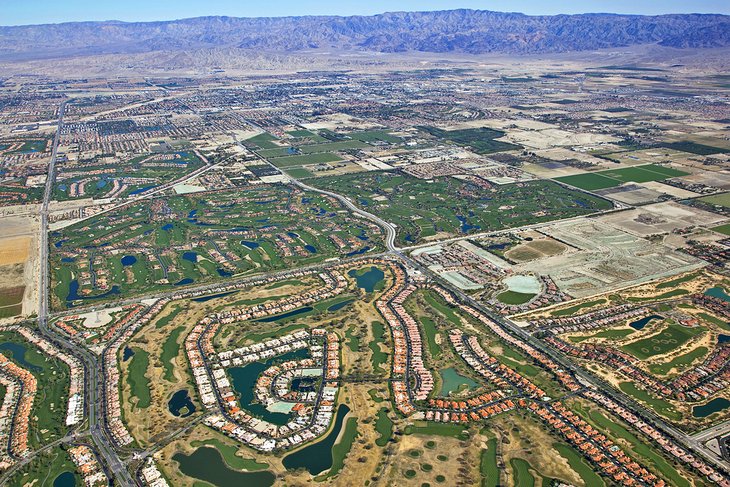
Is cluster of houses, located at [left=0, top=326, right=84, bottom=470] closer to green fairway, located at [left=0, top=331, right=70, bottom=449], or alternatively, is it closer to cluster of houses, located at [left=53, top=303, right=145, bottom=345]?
green fairway, located at [left=0, top=331, right=70, bottom=449]

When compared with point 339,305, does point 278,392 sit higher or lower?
higher

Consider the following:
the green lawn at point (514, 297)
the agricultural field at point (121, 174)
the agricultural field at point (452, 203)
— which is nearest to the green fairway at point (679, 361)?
the green lawn at point (514, 297)

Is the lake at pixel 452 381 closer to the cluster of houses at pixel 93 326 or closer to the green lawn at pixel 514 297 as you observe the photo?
the green lawn at pixel 514 297

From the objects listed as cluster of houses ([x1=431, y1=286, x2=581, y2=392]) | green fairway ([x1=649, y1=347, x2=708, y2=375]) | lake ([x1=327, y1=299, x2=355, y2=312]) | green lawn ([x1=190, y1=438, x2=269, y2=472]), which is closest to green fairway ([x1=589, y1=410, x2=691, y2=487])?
cluster of houses ([x1=431, y1=286, x2=581, y2=392])

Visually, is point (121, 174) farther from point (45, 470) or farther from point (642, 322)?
point (642, 322)

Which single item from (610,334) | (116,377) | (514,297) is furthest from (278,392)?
(610,334)

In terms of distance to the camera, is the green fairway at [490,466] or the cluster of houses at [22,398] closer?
the green fairway at [490,466]

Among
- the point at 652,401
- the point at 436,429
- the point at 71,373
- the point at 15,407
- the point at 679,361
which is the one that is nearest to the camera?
the point at 436,429
